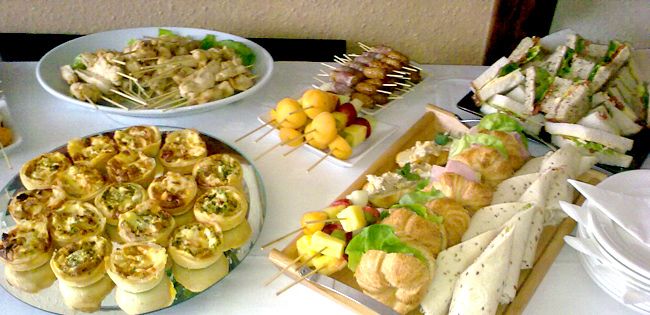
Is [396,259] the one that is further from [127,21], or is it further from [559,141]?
[127,21]

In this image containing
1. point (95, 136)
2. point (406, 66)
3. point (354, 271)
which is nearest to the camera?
point (354, 271)

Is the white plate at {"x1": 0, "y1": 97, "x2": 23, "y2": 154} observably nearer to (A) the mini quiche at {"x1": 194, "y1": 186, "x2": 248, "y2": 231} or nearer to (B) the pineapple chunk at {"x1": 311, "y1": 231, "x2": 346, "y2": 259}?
(A) the mini quiche at {"x1": 194, "y1": 186, "x2": 248, "y2": 231}

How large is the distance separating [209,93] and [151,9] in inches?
28.7

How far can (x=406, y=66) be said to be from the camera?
2.22 metres

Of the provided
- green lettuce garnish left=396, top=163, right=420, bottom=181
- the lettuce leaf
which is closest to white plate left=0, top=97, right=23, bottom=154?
green lettuce garnish left=396, top=163, right=420, bottom=181

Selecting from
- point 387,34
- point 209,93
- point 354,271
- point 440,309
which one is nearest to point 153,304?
point 354,271

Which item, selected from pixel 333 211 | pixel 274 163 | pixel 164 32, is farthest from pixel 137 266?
pixel 164 32

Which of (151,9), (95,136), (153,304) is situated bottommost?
(153,304)

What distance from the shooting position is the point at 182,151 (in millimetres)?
1756

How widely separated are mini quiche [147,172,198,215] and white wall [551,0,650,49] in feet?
6.39

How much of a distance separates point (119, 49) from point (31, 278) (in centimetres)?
121

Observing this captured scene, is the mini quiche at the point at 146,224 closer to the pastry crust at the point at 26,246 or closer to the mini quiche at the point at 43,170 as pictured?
the pastry crust at the point at 26,246

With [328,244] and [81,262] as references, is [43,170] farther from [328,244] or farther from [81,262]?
[328,244]

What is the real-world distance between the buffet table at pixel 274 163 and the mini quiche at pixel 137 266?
11 cm
